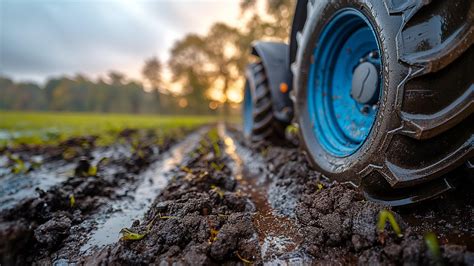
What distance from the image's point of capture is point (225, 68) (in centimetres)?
3081

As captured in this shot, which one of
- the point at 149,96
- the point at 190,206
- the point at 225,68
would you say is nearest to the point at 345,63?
the point at 190,206

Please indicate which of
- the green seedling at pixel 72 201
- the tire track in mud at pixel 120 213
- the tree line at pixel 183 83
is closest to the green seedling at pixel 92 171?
the tire track in mud at pixel 120 213

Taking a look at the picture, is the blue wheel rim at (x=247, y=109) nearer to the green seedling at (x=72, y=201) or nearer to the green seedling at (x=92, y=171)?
the green seedling at (x=92, y=171)

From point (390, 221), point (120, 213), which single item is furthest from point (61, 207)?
point (390, 221)

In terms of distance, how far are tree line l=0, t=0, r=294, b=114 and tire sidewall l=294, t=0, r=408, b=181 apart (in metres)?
12.8

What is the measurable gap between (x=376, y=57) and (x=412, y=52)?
59 centimetres

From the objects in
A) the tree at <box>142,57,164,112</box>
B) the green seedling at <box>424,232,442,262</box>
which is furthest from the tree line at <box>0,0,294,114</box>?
the green seedling at <box>424,232,442,262</box>

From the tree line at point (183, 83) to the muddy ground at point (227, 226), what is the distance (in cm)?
1347

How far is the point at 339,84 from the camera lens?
6.49ft

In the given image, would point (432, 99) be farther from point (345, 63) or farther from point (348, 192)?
point (345, 63)

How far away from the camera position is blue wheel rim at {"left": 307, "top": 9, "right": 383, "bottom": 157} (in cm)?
169

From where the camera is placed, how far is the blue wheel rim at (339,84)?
1692 millimetres

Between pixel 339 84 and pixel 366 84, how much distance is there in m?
0.42

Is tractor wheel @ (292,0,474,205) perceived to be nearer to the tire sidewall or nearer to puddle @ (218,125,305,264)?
the tire sidewall
